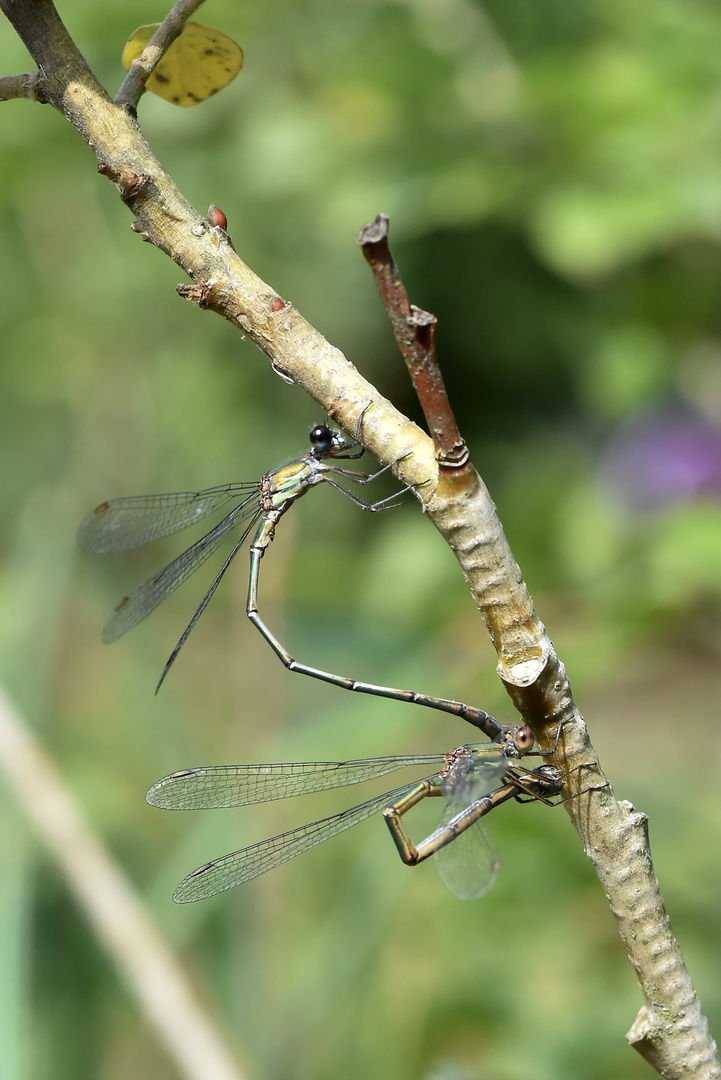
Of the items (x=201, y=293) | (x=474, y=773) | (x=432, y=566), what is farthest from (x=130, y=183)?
(x=432, y=566)

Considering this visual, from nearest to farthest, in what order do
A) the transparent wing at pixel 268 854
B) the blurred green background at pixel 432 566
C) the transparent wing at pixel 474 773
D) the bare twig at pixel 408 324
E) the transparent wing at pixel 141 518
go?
1. the bare twig at pixel 408 324
2. the transparent wing at pixel 474 773
3. the transparent wing at pixel 268 854
4. the blurred green background at pixel 432 566
5. the transparent wing at pixel 141 518

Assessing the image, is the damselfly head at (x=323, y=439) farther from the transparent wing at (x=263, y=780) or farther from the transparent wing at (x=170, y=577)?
the transparent wing at (x=263, y=780)

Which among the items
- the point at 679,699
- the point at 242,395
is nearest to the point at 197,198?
the point at 242,395

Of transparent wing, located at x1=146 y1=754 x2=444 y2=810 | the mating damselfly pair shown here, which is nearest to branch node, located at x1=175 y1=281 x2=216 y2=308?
the mating damselfly pair

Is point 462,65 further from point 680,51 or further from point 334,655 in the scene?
point 334,655

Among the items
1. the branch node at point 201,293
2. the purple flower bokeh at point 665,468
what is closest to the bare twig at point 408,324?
the branch node at point 201,293
